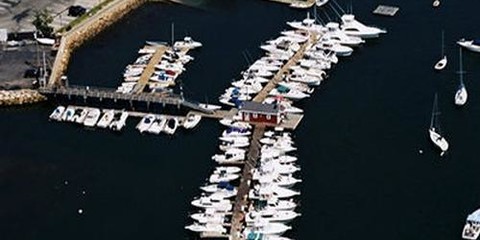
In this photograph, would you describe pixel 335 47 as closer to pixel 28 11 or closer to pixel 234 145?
pixel 234 145

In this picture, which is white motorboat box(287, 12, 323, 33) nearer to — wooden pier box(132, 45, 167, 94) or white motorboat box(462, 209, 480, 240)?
wooden pier box(132, 45, 167, 94)

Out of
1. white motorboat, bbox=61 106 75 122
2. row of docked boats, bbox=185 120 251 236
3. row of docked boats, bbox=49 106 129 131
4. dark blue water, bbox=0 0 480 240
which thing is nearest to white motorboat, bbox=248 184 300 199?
row of docked boats, bbox=185 120 251 236

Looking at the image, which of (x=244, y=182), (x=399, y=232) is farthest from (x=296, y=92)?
(x=399, y=232)

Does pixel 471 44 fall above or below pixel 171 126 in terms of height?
above

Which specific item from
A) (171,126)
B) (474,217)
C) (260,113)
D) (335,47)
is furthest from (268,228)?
(335,47)

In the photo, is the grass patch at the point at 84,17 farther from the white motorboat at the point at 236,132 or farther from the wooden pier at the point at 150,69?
the white motorboat at the point at 236,132

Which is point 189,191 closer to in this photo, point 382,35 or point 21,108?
point 21,108
